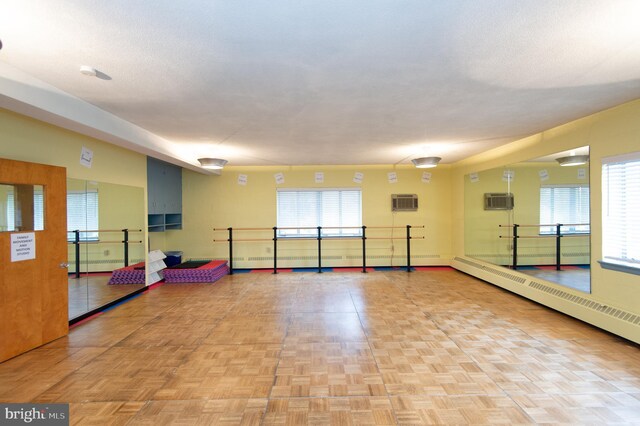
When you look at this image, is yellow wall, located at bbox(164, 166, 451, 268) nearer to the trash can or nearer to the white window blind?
the trash can

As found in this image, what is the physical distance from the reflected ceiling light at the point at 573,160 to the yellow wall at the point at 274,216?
3095 millimetres

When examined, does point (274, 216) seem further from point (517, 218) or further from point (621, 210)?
point (621, 210)

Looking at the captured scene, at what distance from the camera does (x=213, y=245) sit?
748 cm

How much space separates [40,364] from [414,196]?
7.06 metres

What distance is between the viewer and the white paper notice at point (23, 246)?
2.93 meters

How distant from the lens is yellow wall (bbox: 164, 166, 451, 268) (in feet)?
24.4

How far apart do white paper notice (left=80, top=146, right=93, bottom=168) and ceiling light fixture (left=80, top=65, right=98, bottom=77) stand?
2.11 metres

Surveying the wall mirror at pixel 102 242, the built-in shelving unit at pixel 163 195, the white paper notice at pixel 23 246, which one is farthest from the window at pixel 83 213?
the built-in shelving unit at pixel 163 195

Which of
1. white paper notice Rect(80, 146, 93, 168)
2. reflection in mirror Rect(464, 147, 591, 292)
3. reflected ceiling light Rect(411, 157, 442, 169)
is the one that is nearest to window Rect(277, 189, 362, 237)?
reflected ceiling light Rect(411, 157, 442, 169)

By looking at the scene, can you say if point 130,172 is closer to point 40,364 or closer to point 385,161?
point 40,364

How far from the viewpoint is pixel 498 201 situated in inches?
243

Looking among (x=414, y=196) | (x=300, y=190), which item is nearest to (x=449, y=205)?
(x=414, y=196)

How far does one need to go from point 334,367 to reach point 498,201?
5.21 m

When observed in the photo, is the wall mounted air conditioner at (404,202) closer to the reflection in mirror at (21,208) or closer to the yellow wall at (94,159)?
the yellow wall at (94,159)
